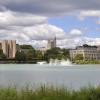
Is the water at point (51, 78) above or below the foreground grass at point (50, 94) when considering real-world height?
below

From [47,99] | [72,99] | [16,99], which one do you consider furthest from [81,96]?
[16,99]

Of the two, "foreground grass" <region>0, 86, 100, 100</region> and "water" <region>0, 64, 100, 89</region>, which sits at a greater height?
"foreground grass" <region>0, 86, 100, 100</region>

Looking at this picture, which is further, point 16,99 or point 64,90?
point 64,90

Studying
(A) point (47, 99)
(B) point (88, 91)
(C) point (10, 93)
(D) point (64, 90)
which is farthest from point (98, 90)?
(C) point (10, 93)

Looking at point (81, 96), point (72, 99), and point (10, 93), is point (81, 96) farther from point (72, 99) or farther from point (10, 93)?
point (10, 93)

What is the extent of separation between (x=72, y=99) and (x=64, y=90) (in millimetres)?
1935

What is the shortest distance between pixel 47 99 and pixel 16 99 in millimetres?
1361

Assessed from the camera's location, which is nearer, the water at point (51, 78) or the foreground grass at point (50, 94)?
the foreground grass at point (50, 94)

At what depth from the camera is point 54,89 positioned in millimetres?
18953

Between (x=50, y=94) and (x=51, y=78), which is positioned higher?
(x=50, y=94)

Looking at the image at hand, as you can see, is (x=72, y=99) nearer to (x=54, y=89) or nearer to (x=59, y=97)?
(x=59, y=97)

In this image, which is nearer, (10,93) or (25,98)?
(25,98)

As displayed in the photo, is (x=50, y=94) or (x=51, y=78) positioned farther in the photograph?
(x=51, y=78)

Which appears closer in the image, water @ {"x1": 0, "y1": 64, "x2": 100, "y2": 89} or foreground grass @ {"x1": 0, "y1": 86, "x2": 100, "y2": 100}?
foreground grass @ {"x1": 0, "y1": 86, "x2": 100, "y2": 100}
